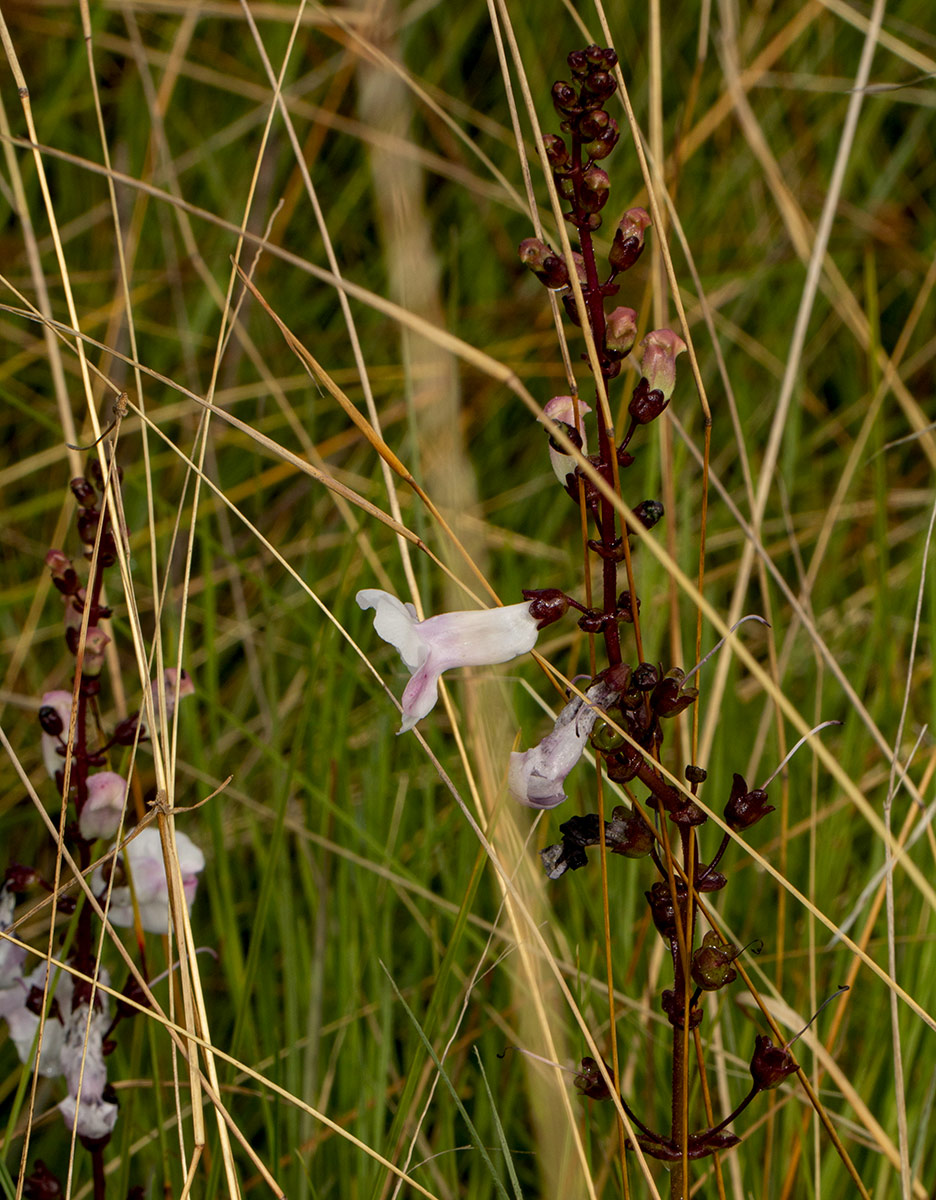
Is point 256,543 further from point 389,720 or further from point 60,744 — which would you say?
point 60,744

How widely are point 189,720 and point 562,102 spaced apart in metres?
1.03

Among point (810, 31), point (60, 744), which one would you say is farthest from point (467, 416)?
point (60, 744)

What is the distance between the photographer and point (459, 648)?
3.05 feet

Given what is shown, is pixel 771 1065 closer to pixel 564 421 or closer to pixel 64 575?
pixel 564 421

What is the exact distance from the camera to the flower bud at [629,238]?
37.6 inches

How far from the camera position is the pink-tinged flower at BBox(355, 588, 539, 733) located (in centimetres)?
92

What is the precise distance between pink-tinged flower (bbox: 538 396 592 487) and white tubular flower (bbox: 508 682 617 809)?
0.16 m

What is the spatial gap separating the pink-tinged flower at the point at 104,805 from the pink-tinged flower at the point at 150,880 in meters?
0.06

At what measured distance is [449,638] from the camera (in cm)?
93

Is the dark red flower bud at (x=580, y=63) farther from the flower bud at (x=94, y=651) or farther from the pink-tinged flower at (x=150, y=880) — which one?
the pink-tinged flower at (x=150, y=880)

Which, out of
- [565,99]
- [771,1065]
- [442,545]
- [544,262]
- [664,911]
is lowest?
[771,1065]

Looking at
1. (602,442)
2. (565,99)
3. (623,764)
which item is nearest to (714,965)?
(623,764)

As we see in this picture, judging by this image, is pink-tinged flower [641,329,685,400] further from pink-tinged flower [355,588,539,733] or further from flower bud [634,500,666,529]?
pink-tinged flower [355,588,539,733]

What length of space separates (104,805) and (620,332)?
0.62 meters
